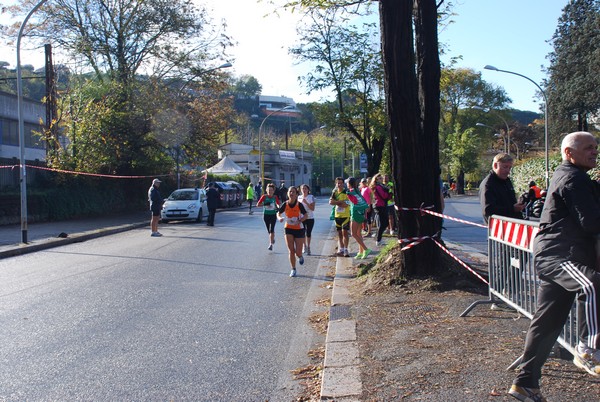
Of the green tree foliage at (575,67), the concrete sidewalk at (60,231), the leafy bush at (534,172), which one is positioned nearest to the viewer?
the concrete sidewalk at (60,231)

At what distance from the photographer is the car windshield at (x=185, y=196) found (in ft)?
91.0

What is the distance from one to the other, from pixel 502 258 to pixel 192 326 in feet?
11.2

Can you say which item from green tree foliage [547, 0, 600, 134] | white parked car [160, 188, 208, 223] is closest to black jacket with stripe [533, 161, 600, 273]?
white parked car [160, 188, 208, 223]

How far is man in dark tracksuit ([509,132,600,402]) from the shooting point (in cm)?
398

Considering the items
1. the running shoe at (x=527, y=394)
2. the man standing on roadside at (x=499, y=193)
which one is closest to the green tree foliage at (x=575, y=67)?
the man standing on roadside at (x=499, y=193)

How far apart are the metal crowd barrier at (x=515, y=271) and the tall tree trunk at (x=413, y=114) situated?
1.93 meters

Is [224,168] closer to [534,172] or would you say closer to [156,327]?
[534,172]

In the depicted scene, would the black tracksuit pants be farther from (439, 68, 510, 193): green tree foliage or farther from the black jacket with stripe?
(439, 68, 510, 193): green tree foliage

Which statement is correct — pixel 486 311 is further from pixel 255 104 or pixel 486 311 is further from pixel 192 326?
pixel 255 104

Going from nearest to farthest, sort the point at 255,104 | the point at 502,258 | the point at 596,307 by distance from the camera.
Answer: the point at 596,307 → the point at 502,258 → the point at 255,104

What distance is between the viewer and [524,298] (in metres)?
5.79

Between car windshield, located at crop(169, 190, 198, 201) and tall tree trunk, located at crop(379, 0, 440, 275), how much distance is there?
19.7 m

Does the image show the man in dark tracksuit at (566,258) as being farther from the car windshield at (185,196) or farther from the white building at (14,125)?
the white building at (14,125)

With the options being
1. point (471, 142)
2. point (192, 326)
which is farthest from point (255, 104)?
point (192, 326)
